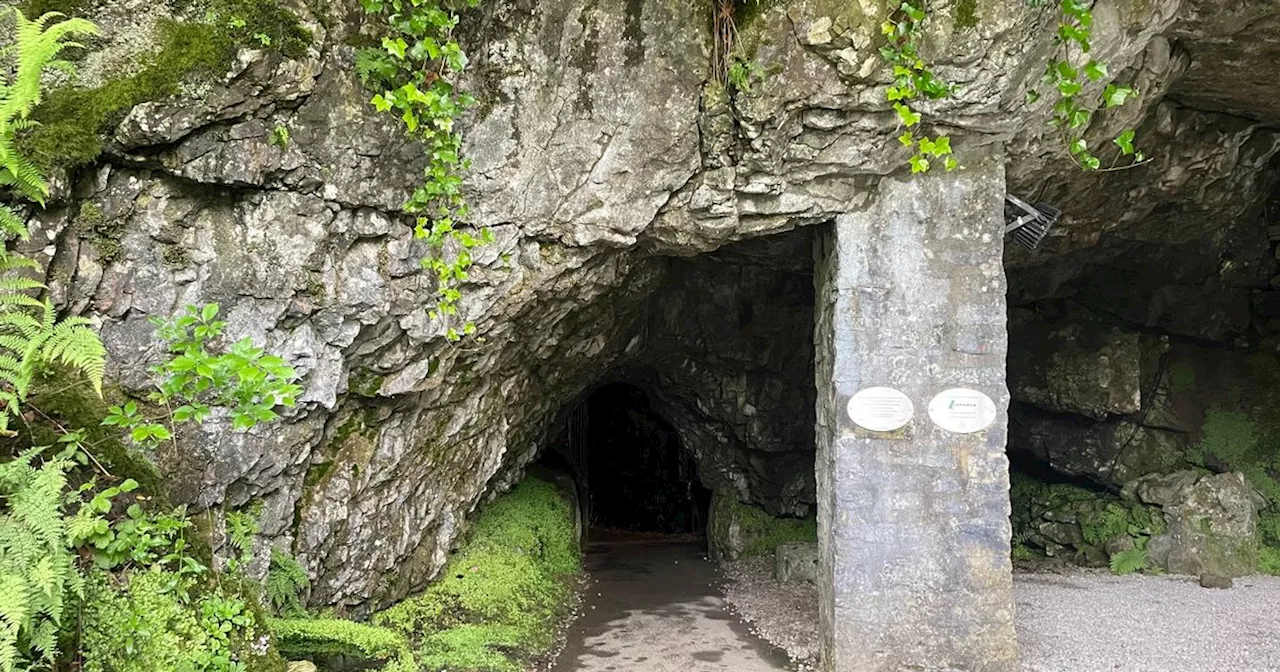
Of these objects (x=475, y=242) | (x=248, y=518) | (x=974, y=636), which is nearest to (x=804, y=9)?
(x=475, y=242)

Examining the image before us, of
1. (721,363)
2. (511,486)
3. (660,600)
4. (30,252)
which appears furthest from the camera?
(721,363)

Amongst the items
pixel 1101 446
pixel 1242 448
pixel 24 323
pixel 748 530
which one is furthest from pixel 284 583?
pixel 1242 448

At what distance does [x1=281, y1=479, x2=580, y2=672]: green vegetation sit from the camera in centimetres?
444

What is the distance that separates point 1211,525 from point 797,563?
14.1ft

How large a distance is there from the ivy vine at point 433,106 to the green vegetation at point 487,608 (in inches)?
72.8

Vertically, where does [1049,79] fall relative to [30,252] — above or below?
above

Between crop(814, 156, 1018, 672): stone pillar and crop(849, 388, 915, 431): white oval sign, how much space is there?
0.03 m

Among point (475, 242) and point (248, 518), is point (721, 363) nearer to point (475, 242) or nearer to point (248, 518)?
point (475, 242)

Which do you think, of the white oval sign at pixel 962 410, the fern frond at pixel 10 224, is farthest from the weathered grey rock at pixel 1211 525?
the fern frond at pixel 10 224

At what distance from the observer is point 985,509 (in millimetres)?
4734

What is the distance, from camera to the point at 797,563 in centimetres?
802

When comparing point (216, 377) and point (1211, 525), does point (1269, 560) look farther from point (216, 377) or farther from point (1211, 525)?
point (216, 377)

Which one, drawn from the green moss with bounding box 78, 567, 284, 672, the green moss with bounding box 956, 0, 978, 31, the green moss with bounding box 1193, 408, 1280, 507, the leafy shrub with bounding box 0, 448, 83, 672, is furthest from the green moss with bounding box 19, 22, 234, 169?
the green moss with bounding box 1193, 408, 1280, 507

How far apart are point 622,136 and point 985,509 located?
3129mm
